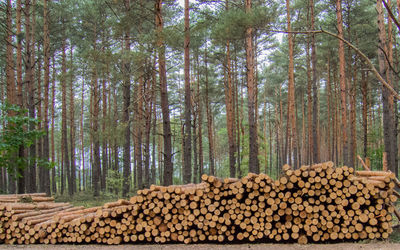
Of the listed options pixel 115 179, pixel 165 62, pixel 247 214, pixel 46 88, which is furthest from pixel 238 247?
pixel 46 88

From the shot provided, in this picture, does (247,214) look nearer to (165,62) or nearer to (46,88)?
(165,62)

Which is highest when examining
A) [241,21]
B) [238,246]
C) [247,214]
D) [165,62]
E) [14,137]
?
[165,62]

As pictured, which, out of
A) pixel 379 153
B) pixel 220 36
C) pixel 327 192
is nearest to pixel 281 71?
pixel 379 153

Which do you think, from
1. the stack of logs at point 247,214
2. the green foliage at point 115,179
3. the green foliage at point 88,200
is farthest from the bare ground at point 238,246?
the green foliage at point 115,179

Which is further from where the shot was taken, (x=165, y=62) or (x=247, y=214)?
(x=165, y=62)

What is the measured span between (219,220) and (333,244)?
215cm

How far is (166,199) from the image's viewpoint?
21.4 ft

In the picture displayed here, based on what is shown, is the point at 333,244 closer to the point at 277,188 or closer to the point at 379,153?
the point at 277,188

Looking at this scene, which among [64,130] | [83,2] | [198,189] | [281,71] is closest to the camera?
[198,189]

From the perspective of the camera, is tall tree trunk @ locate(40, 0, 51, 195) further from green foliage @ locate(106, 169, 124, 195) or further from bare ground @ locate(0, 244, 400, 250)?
bare ground @ locate(0, 244, 400, 250)

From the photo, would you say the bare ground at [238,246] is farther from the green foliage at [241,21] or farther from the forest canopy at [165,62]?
the green foliage at [241,21]

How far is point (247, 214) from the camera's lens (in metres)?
6.35

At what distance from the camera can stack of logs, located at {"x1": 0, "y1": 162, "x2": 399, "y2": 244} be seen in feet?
20.1

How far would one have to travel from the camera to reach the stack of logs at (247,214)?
6.13 metres
